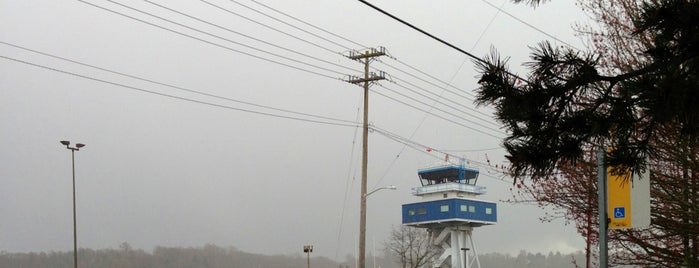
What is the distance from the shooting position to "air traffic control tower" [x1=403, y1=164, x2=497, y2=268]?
270ft

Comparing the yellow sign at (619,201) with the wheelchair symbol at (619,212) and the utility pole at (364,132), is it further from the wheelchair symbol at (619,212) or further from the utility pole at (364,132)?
the utility pole at (364,132)

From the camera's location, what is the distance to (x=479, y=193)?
8631 cm

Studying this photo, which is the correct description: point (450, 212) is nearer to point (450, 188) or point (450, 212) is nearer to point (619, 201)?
point (450, 188)

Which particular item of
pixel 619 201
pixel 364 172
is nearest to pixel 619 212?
pixel 619 201

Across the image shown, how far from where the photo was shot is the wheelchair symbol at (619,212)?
A: 7.31 metres

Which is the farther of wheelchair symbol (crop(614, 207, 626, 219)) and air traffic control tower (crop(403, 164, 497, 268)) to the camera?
air traffic control tower (crop(403, 164, 497, 268))

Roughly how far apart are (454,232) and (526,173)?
79905 mm

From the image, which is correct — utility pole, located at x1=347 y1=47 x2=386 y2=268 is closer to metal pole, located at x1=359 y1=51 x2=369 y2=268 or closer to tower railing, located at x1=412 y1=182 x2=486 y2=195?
metal pole, located at x1=359 y1=51 x2=369 y2=268

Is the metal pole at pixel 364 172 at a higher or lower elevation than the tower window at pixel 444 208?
higher

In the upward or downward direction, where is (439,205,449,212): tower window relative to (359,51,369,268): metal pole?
downward

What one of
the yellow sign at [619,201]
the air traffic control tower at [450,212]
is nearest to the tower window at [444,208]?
the air traffic control tower at [450,212]

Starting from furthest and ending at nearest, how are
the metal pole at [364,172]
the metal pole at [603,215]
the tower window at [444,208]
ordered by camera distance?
the tower window at [444,208]
the metal pole at [364,172]
the metal pole at [603,215]

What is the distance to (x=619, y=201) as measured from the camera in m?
7.35

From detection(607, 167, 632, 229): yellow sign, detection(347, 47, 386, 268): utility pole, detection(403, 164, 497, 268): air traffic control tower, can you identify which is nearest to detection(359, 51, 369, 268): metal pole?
detection(347, 47, 386, 268): utility pole
